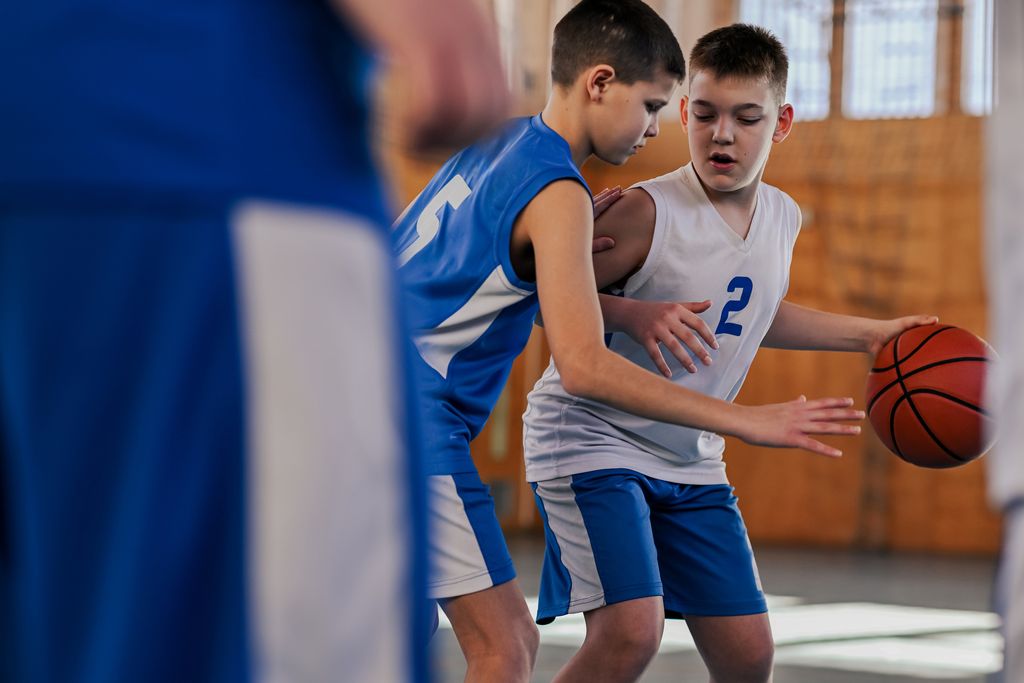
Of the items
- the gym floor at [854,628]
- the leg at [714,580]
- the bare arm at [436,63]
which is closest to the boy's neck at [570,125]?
the leg at [714,580]

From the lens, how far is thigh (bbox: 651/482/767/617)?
2.91 metres

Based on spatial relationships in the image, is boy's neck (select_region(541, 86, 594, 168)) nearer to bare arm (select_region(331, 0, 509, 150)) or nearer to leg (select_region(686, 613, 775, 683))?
leg (select_region(686, 613, 775, 683))

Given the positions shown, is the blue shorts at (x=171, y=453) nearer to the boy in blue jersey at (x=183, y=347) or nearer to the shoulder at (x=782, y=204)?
the boy in blue jersey at (x=183, y=347)

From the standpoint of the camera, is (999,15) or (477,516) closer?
(999,15)

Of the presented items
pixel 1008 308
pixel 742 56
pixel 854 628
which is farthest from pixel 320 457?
pixel 854 628

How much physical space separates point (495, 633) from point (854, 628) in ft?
12.2

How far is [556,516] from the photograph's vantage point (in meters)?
2.92

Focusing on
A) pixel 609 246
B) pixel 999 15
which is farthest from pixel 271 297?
pixel 609 246

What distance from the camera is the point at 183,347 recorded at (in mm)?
917

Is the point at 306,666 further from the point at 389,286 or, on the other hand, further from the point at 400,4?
the point at 400,4

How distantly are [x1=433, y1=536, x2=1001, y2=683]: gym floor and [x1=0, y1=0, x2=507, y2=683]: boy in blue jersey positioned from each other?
8.93ft

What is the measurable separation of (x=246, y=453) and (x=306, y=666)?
6.5 inches

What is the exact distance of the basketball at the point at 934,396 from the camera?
278cm

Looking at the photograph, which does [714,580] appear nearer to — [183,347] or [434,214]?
[434,214]
